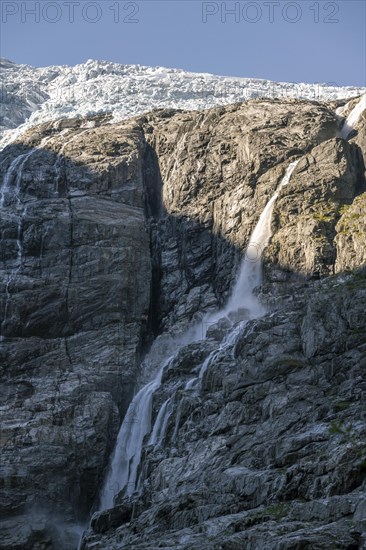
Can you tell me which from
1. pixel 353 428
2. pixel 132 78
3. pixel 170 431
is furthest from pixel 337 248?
pixel 132 78

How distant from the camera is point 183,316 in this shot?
92.1m

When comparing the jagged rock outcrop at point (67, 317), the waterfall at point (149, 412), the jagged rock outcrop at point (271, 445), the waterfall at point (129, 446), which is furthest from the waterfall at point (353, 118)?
the waterfall at point (129, 446)

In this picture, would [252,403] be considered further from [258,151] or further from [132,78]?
[132,78]

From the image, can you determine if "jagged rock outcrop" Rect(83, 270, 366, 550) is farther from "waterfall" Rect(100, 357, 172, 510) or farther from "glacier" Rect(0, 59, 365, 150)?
"glacier" Rect(0, 59, 365, 150)

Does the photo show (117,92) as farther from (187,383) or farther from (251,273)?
(187,383)

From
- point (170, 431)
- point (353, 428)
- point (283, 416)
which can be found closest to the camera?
point (353, 428)

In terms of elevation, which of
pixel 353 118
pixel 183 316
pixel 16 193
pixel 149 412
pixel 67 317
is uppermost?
pixel 353 118

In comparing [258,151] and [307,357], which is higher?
[258,151]

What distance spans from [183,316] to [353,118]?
31283 mm

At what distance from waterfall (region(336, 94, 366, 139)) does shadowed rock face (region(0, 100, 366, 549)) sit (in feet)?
10.4

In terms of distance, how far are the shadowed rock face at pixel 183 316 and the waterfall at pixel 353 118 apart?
3178mm

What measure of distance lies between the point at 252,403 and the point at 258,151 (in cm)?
4188

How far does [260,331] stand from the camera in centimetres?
7138

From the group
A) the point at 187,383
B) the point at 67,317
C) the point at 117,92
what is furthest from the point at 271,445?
the point at 117,92
